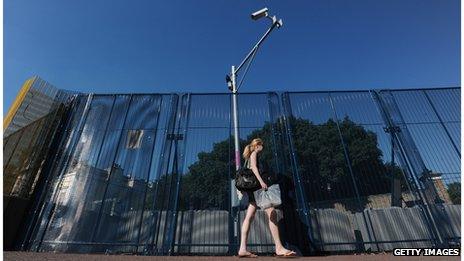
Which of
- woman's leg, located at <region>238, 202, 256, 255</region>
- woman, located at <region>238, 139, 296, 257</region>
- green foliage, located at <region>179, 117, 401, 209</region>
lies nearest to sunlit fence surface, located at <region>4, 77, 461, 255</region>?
green foliage, located at <region>179, 117, 401, 209</region>

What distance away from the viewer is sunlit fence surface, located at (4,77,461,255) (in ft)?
19.6

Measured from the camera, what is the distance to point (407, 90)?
788cm

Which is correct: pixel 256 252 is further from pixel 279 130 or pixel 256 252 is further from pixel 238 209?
pixel 279 130

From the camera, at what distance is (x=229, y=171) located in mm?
6734

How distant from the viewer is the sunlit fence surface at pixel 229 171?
19.6 ft

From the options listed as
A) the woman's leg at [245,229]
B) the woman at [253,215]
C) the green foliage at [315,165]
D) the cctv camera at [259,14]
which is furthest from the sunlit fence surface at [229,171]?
the cctv camera at [259,14]

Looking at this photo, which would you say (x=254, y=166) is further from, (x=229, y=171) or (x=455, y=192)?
(x=455, y=192)

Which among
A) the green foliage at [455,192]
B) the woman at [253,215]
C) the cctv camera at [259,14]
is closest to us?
the woman at [253,215]

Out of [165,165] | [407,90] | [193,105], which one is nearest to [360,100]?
[407,90]

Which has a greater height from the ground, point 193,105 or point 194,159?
point 193,105

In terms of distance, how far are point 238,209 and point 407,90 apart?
4.50 m

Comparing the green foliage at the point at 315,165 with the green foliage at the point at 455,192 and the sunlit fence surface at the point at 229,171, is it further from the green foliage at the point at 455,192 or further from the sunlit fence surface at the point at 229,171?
the green foliage at the point at 455,192

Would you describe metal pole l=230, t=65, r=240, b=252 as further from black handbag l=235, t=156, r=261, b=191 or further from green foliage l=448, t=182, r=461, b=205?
green foliage l=448, t=182, r=461, b=205

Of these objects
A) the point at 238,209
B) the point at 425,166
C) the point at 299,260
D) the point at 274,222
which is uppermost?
→ the point at 425,166
